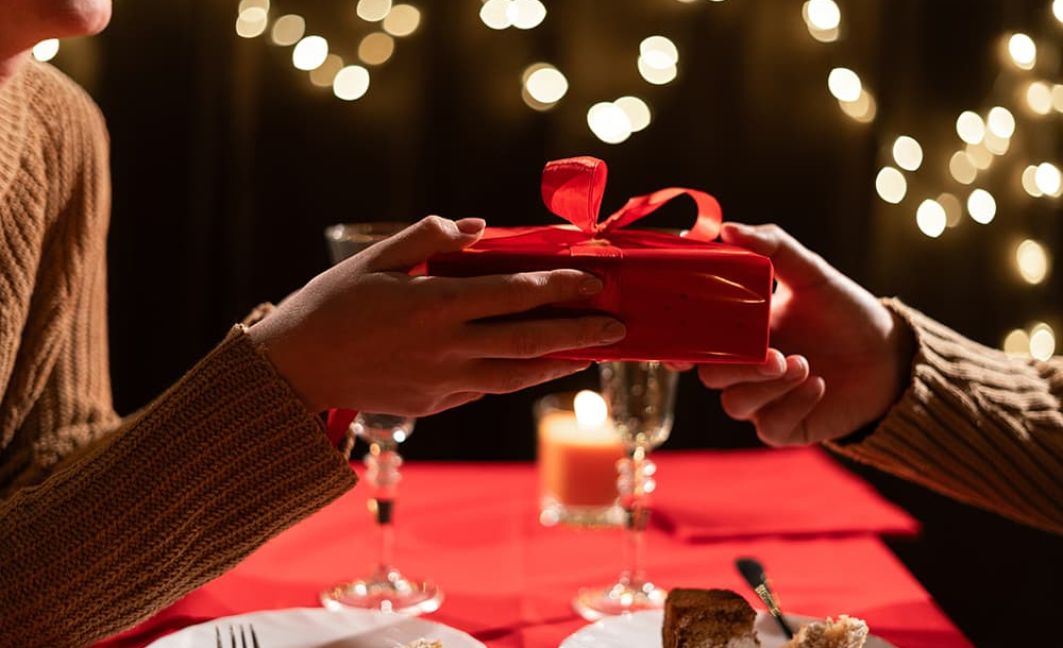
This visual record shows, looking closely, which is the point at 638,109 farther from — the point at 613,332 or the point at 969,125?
the point at 613,332

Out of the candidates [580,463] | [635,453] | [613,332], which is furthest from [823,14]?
[613,332]

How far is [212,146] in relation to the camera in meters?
2.03

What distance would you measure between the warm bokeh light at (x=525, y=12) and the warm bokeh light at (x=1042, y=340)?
116 centimetres

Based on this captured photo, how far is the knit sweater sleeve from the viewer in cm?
120

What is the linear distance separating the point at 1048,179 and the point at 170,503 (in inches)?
72.0

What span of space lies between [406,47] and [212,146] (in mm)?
417

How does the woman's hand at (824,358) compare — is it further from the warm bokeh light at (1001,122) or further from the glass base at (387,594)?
the warm bokeh light at (1001,122)

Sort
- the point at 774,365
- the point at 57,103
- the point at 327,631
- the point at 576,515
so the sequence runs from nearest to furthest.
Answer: the point at 327,631 → the point at 774,365 → the point at 57,103 → the point at 576,515

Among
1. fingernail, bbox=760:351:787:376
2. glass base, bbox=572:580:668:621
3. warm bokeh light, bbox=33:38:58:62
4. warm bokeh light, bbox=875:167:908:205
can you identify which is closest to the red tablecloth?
glass base, bbox=572:580:668:621

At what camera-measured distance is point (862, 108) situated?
6.79 feet

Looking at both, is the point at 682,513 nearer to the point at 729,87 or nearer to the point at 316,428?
the point at 316,428

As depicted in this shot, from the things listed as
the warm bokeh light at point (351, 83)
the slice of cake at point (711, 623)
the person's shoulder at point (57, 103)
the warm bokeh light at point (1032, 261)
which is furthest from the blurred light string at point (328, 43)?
the slice of cake at point (711, 623)

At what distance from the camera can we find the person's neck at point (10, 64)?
43.9 inches

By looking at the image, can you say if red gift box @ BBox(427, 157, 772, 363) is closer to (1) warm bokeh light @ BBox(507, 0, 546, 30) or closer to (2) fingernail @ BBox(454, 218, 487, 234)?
(2) fingernail @ BBox(454, 218, 487, 234)
